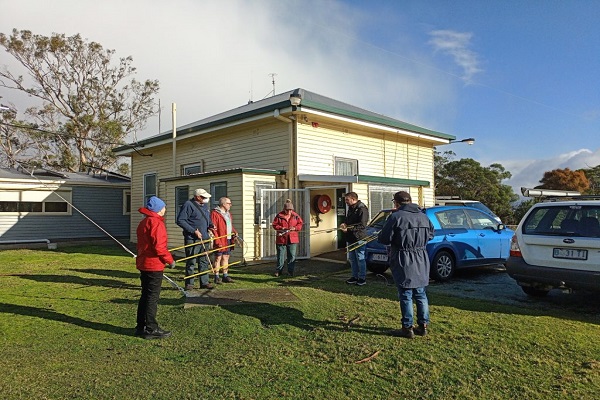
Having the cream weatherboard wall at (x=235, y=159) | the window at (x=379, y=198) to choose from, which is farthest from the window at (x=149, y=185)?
the window at (x=379, y=198)

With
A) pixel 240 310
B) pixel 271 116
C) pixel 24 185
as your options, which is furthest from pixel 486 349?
pixel 24 185

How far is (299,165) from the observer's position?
1223 centimetres

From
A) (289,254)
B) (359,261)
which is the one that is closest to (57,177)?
(289,254)

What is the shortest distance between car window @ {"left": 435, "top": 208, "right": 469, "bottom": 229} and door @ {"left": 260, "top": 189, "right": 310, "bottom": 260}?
163 inches

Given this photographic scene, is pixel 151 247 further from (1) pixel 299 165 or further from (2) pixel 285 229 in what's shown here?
(1) pixel 299 165

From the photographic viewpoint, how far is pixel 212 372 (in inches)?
155

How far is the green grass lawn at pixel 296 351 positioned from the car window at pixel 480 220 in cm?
285

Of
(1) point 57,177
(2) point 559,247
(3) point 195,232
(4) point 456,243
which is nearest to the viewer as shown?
(2) point 559,247

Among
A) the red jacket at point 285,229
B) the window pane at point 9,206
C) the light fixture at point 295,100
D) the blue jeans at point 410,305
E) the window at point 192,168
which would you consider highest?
the light fixture at point 295,100

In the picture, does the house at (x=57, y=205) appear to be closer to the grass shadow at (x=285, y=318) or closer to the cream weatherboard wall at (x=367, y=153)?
the cream weatherboard wall at (x=367, y=153)

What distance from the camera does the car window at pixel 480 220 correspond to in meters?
9.19

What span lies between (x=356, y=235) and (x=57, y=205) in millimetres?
16634

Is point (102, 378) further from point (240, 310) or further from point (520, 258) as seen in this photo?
point (520, 258)

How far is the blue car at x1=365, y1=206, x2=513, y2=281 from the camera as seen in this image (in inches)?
331
